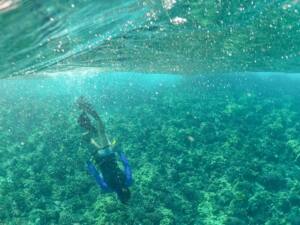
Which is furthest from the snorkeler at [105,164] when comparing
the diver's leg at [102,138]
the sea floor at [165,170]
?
the sea floor at [165,170]

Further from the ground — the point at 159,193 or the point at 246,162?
the point at 159,193

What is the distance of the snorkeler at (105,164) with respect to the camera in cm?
916

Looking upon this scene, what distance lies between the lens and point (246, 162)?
1702 cm

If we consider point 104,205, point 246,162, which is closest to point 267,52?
point 246,162

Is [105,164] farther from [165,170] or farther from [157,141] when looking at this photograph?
[157,141]

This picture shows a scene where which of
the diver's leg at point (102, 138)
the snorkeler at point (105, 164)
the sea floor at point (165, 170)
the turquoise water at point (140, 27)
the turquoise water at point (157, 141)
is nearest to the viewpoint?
the turquoise water at point (140, 27)

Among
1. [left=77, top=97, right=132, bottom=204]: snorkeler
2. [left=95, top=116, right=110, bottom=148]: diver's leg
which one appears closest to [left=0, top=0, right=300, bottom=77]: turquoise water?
[left=77, top=97, right=132, bottom=204]: snorkeler

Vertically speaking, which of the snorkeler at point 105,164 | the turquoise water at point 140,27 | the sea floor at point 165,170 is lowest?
the sea floor at point 165,170

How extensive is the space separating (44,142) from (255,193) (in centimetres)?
1347

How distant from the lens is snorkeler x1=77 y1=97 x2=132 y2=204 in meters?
9.16

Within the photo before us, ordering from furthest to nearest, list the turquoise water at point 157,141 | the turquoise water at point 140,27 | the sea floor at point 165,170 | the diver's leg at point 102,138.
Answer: the sea floor at point 165,170, the turquoise water at point 157,141, the diver's leg at point 102,138, the turquoise water at point 140,27

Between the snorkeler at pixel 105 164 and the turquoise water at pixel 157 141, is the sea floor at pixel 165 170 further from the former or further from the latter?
the snorkeler at pixel 105 164

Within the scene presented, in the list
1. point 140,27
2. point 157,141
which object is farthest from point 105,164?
point 157,141

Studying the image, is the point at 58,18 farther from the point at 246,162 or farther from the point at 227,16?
the point at 246,162
